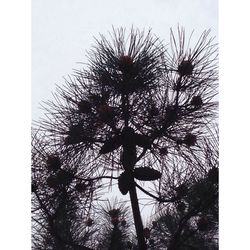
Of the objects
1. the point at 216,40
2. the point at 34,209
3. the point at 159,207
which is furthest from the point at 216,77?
the point at 34,209

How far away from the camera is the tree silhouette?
0.72 m

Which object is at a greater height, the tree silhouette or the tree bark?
the tree silhouette

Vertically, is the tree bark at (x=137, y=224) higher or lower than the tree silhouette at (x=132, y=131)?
lower

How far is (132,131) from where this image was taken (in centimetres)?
70

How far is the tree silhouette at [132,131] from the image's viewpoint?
0.72 metres

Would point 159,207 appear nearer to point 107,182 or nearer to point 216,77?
point 107,182

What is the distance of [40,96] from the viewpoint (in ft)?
2.52

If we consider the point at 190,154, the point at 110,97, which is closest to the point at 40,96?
the point at 110,97

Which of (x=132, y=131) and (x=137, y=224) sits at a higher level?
(x=132, y=131)
